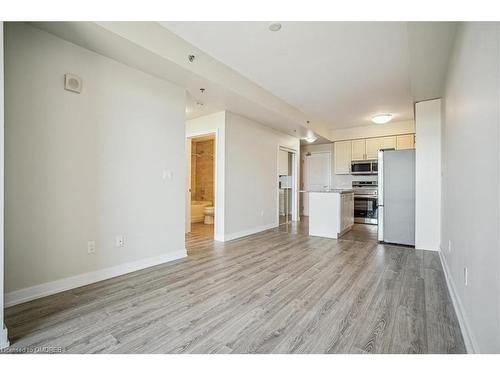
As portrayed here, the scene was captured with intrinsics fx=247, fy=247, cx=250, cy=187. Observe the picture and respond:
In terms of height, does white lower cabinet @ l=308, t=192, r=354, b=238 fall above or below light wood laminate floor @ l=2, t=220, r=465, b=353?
above

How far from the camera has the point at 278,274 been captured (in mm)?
2773

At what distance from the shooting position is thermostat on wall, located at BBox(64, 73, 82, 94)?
2.31 meters

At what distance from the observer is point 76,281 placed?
2387 mm

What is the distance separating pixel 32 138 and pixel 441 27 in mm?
3608

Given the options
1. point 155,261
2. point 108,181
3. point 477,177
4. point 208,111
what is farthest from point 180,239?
point 477,177

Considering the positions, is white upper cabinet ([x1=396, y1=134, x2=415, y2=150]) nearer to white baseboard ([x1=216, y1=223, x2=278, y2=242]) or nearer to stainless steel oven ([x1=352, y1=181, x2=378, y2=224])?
stainless steel oven ([x1=352, y1=181, x2=378, y2=224])

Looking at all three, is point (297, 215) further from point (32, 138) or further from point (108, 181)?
point (32, 138)

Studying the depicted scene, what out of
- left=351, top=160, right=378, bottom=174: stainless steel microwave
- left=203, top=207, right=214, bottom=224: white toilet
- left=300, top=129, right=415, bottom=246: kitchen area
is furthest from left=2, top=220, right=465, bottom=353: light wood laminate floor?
left=351, top=160, right=378, bottom=174: stainless steel microwave

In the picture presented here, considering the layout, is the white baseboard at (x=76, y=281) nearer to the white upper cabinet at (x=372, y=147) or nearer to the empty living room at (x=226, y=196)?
the empty living room at (x=226, y=196)

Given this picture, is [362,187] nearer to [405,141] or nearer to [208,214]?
[405,141]

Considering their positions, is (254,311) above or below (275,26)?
below

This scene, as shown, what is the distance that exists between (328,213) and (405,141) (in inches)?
122

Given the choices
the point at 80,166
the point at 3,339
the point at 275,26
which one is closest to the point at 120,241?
the point at 80,166
